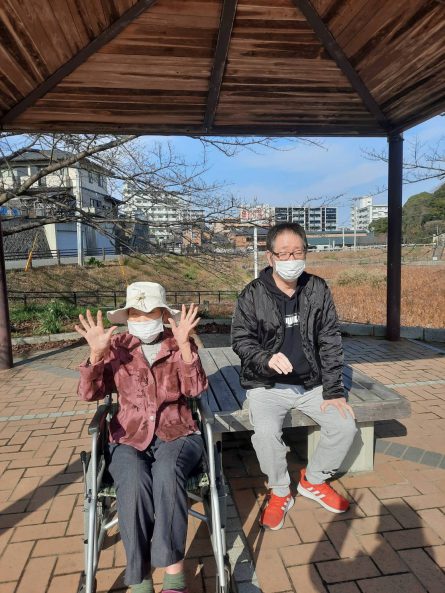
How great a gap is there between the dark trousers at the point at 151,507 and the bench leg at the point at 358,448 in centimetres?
115

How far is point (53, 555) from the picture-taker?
83.2 inches

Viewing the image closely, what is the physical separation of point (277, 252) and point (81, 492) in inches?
78.3

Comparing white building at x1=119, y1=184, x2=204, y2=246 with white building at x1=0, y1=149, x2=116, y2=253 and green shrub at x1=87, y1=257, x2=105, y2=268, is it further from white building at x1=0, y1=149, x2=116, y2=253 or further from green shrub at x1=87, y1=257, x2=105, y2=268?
green shrub at x1=87, y1=257, x2=105, y2=268

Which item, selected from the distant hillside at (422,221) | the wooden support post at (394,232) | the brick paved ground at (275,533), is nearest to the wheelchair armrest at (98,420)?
the brick paved ground at (275,533)

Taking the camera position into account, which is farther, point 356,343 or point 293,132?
point 356,343

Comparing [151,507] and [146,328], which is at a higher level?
[146,328]

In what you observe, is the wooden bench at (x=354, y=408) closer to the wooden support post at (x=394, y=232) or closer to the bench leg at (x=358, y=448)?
the bench leg at (x=358, y=448)

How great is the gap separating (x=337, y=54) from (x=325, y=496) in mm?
3292

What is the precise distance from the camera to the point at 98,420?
192cm

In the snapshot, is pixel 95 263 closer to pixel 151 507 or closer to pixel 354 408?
pixel 354 408

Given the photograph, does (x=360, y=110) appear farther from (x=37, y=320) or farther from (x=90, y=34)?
(x=37, y=320)

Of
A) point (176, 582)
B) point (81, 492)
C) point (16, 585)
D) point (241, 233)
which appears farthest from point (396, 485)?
point (241, 233)

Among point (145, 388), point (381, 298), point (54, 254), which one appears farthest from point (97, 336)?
point (54, 254)

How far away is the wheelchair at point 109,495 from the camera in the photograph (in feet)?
5.57
